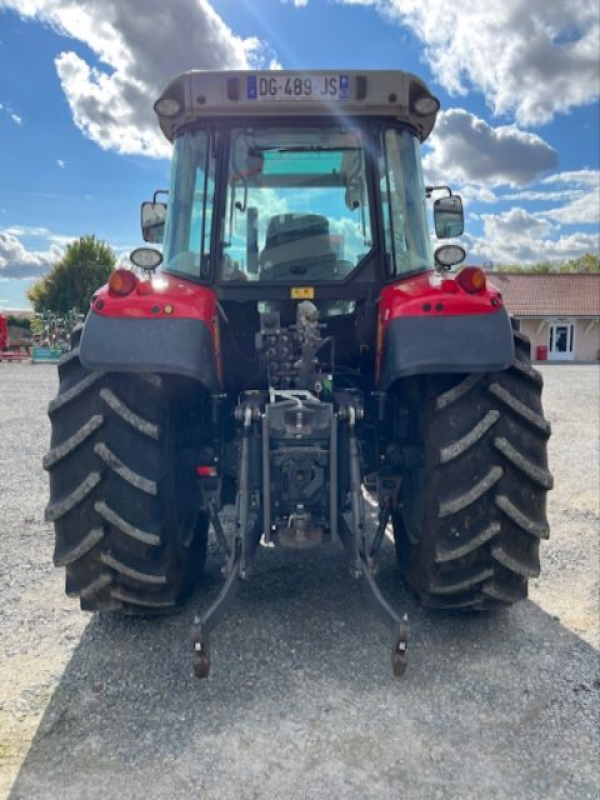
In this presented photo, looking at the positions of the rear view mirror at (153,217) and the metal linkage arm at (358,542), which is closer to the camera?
the metal linkage arm at (358,542)

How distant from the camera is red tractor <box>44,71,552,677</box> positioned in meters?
3.07

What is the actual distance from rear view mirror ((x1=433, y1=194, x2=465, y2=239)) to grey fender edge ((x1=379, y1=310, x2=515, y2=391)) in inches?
58.0

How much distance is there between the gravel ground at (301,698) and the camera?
233 centimetres

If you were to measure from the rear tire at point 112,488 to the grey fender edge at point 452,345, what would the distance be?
120cm

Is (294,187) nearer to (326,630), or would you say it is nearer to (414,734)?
(326,630)

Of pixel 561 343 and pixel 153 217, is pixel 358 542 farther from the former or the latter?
pixel 561 343

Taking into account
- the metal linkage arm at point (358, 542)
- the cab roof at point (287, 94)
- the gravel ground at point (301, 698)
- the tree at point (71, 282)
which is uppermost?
the tree at point (71, 282)

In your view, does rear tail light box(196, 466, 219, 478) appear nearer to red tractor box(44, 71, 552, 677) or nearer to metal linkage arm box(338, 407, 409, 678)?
red tractor box(44, 71, 552, 677)

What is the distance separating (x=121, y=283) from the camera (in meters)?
3.11

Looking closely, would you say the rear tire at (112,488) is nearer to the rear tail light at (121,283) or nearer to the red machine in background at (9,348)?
the rear tail light at (121,283)

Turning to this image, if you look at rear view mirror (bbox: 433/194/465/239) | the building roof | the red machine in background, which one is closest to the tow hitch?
rear view mirror (bbox: 433/194/465/239)

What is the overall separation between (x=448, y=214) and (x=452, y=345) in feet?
5.48

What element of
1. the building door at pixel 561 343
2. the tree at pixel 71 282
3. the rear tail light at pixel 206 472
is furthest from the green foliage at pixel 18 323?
the rear tail light at pixel 206 472

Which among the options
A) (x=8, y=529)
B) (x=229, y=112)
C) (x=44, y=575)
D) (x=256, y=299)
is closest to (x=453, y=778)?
(x=256, y=299)
